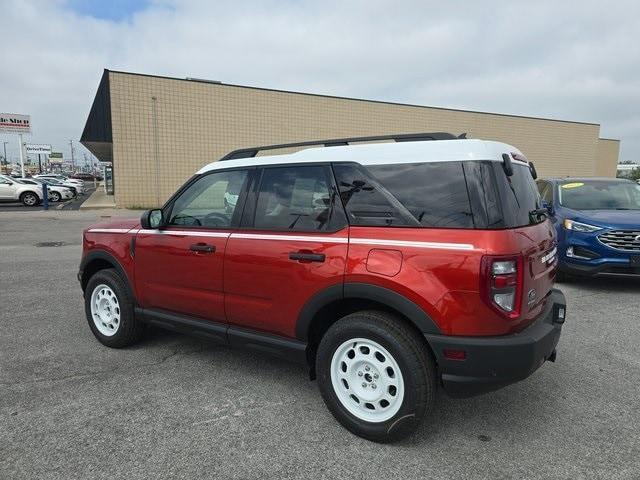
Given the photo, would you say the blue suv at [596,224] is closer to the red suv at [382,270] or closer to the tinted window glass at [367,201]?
the red suv at [382,270]

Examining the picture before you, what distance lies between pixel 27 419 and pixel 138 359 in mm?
1111

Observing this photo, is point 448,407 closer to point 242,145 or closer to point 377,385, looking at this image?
point 377,385

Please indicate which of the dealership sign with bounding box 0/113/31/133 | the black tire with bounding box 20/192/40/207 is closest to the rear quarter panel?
the black tire with bounding box 20/192/40/207

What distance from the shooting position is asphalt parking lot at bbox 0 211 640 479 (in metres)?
2.61

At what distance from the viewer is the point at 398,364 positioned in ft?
8.86

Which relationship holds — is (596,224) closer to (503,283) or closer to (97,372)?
(503,283)

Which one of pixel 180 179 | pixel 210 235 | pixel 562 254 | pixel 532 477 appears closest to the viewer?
pixel 532 477

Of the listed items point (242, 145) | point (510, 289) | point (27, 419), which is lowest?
point (27, 419)

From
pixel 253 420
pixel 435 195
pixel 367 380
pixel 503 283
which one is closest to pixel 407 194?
pixel 435 195

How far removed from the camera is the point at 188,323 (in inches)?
149

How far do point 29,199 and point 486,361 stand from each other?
25.8 meters

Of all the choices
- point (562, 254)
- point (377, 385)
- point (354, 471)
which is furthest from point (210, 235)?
point (562, 254)

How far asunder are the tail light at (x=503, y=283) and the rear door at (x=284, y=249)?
0.83m

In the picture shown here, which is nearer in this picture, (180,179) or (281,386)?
(281,386)
